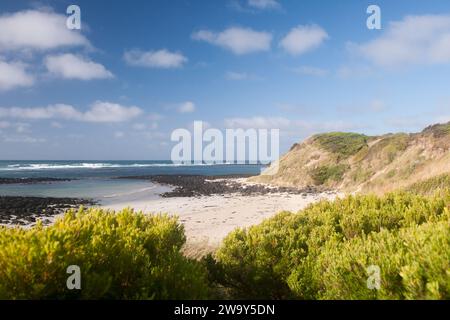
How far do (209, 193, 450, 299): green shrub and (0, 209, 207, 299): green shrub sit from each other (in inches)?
77.4

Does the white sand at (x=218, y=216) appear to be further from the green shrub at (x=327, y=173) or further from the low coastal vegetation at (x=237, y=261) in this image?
the green shrub at (x=327, y=173)

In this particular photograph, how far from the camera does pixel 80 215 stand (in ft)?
21.8

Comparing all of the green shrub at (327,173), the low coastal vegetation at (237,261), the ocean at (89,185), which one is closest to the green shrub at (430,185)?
the low coastal vegetation at (237,261)

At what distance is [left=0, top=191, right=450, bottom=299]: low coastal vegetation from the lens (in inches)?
173

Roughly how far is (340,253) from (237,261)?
2191mm

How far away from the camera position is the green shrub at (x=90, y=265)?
4.30 m

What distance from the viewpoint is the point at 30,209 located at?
89.7ft

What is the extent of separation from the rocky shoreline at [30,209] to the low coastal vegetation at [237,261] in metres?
17.7

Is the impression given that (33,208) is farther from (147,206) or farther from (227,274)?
(227,274)

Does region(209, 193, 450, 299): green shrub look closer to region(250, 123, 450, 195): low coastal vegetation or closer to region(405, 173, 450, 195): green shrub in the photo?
region(405, 173, 450, 195): green shrub

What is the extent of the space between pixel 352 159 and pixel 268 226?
42.4 metres
